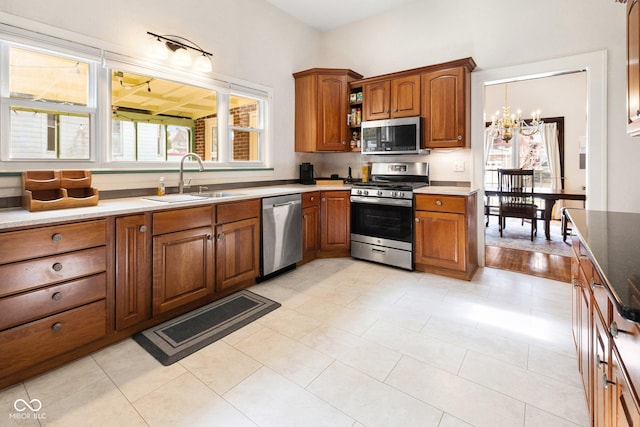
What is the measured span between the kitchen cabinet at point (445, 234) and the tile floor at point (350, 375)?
2.10 feet

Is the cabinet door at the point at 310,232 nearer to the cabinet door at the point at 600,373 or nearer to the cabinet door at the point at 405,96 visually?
the cabinet door at the point at 405,96

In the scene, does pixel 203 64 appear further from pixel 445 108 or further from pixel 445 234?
pixel 445 234

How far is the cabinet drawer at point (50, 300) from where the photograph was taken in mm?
1633

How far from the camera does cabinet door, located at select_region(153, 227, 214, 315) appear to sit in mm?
2293

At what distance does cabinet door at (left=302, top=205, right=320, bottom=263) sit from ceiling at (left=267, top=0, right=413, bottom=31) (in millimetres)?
2568

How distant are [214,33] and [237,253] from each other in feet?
7.52

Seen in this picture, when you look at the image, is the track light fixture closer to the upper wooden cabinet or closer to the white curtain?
the upper wooden cabinet

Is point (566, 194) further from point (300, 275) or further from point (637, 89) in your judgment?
point (300, 275)

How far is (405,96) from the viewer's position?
3.79m

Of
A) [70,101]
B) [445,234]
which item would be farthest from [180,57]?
[445,234]

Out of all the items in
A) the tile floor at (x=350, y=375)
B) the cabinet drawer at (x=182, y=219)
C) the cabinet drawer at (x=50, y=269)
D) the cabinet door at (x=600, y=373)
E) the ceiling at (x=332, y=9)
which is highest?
the ceiling at (x=332, y=9)

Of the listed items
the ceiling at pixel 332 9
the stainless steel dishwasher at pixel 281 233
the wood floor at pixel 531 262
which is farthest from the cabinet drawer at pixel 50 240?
the wood floor at pixel 531 262

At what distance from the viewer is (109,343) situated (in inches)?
82.3

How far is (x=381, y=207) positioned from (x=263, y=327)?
78.0 inches
